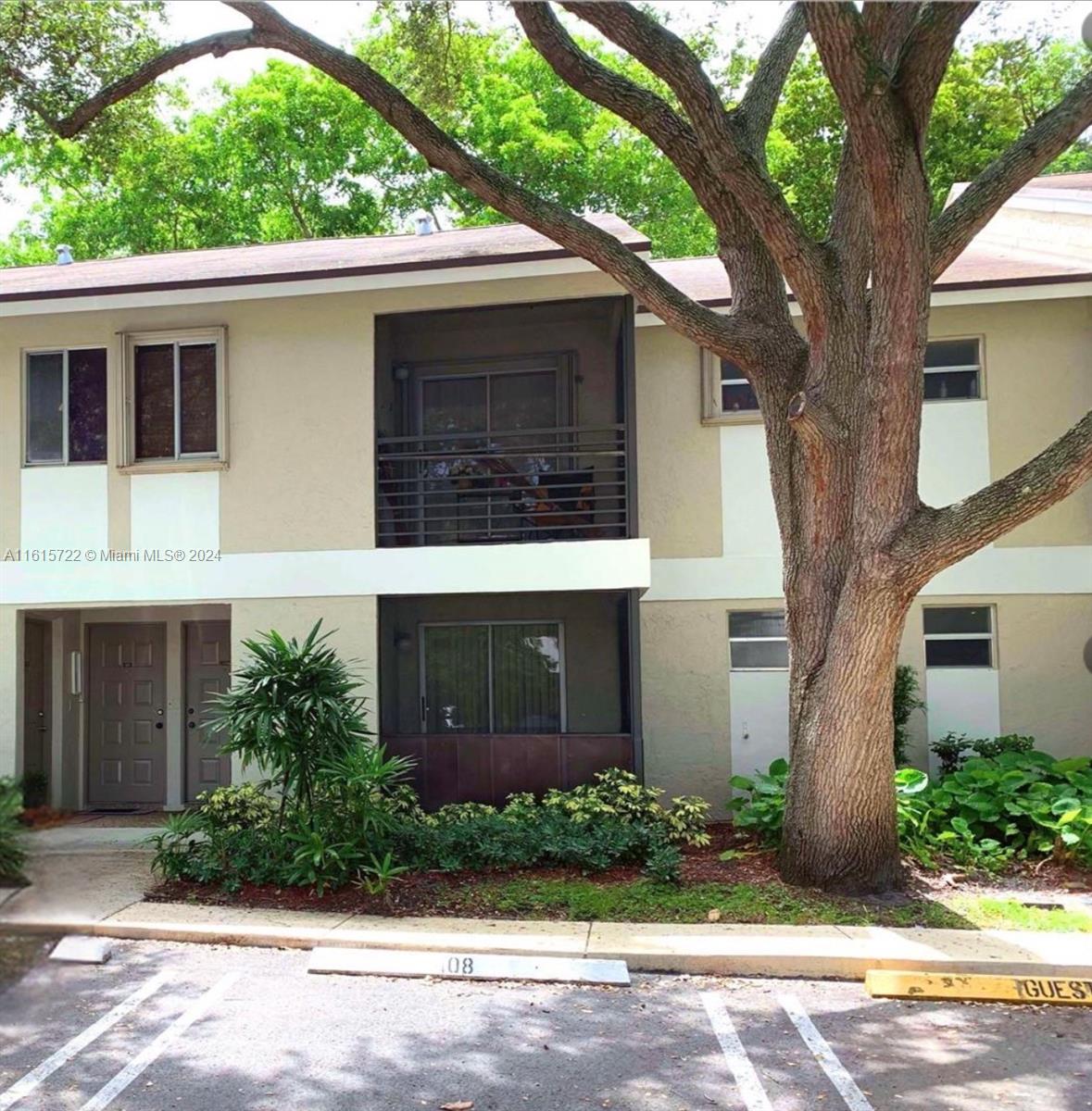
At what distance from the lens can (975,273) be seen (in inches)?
485

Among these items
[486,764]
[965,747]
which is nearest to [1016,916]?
[965,747]

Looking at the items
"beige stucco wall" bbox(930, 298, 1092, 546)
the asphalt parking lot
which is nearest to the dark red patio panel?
the asphalt parking lot

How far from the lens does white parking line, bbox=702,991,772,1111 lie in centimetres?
504

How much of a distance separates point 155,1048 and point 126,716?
1.69 m

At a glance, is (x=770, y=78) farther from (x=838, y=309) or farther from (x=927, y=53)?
(x=838, y=309)

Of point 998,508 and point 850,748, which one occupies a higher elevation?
point 998,508

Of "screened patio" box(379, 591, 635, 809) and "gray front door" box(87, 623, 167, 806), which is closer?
"gray front door" box(87, 623, 167, 806)

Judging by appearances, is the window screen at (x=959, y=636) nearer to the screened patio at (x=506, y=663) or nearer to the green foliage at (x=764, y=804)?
the green foliage at (x=764, y=804)

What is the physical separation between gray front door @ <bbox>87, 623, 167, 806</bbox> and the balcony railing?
284 cm

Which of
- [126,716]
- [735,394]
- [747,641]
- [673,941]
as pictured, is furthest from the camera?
[735,394]

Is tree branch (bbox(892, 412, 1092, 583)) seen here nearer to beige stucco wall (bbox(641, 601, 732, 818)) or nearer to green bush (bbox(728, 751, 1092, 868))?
green bush (bbox(728, 751, 1092, 868))

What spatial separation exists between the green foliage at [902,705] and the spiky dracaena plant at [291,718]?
18.6ft

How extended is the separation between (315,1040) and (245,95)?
25406 mm

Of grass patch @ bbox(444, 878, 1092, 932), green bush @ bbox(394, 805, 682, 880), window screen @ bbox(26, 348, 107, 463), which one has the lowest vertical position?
grass patch @ bbox(444, 878, 1092, 932)
